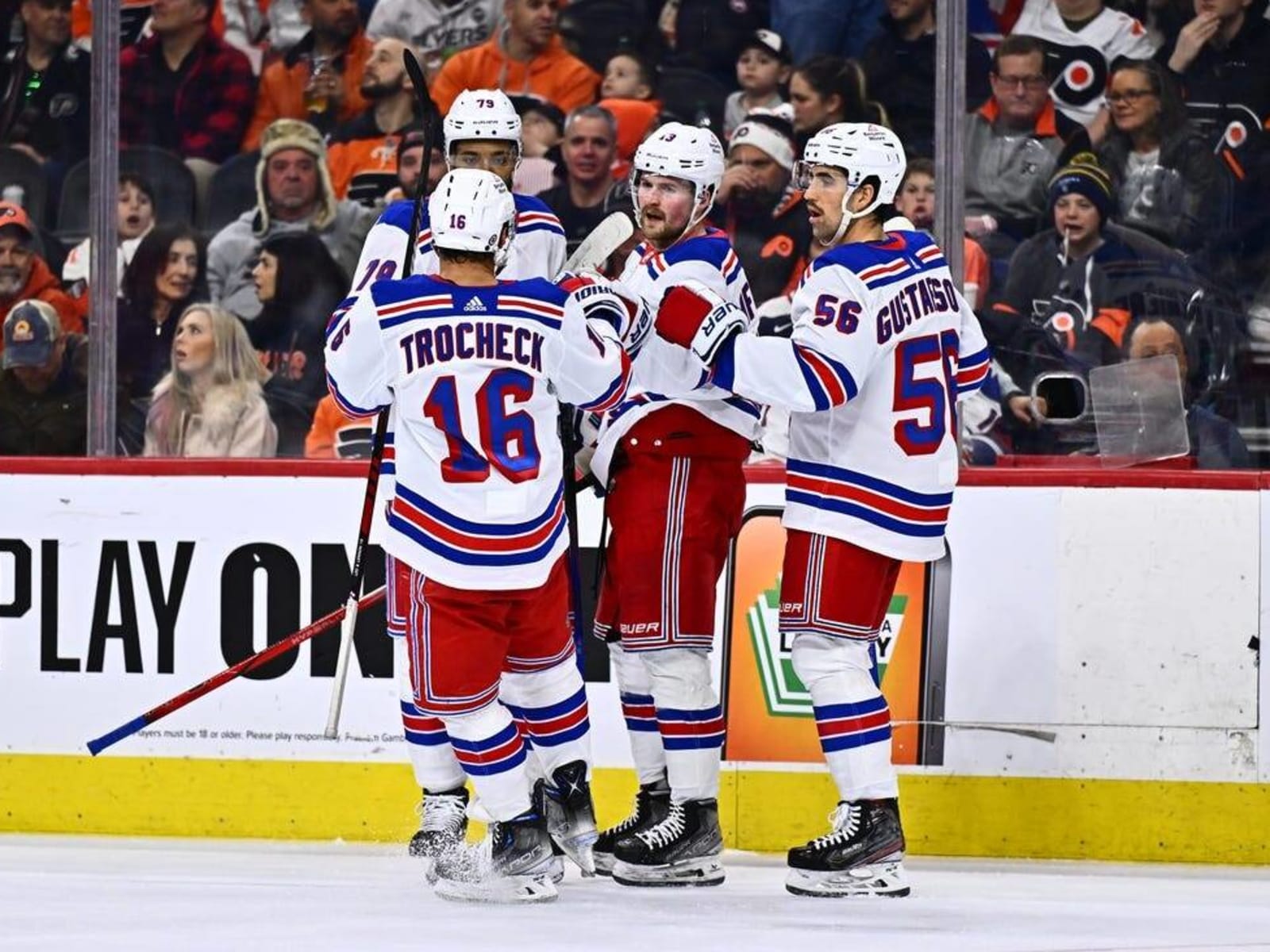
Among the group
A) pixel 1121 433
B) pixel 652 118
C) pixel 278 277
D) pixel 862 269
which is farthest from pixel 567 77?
pixel 862 269

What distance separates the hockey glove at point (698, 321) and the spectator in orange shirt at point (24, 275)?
3106 millimetres

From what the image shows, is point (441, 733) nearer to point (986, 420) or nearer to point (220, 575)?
point (220, 575)

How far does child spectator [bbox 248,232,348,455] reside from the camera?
5988 millimetres

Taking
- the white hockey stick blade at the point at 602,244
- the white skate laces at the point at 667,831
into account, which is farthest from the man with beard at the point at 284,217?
the white skate laces at the point at 667,831

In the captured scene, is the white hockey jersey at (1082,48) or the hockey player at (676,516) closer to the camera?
the hockey player at (676,516)

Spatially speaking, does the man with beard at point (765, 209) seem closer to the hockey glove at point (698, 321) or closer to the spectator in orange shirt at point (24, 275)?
the spectator in orange shirt at point (24, 275)

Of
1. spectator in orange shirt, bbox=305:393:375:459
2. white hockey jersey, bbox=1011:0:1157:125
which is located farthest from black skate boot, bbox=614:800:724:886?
white hockey jersey, bbox=1011:0:1157:125

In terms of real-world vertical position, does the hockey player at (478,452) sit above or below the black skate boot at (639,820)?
above

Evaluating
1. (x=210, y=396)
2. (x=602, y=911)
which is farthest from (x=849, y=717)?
(x=210, y=396)

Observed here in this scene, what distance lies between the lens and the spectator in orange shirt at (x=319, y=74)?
6.30 metres

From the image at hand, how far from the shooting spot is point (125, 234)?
624cm

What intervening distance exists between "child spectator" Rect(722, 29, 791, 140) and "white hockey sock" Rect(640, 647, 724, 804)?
2590mm

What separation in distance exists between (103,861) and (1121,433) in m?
2.32

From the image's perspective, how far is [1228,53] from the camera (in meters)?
5.68
